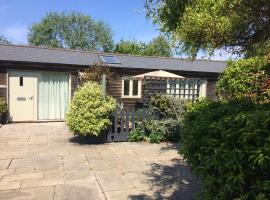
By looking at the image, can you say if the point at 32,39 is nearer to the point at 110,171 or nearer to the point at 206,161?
the point at 110,171

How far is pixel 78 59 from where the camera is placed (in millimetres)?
16797

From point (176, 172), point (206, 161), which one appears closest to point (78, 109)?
point (176, 172)

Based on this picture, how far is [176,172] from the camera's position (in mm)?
6586

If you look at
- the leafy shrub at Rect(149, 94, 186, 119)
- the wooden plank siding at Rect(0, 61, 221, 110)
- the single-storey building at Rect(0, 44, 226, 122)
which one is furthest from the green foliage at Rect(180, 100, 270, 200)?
the wooden plank siding at Rect(0, 61, 221, 110)

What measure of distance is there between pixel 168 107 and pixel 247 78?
3.75 metres

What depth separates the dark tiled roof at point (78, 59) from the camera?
15266mm

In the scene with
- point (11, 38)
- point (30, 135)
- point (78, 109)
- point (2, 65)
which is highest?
point (11, 38)

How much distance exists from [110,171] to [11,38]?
49874 mm

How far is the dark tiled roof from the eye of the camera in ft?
50.1

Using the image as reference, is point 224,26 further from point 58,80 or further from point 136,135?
point 58,80

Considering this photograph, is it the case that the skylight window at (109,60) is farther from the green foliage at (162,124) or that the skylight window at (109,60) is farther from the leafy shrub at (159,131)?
the leafy shrub at (159,131)

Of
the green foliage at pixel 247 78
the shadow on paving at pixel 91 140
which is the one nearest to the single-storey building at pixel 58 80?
the shadow on paving at pixel 91 140

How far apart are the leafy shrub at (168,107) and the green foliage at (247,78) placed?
8.77 ft

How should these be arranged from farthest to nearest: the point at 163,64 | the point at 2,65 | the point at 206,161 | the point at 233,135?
Result: 1. the point at 163,64
2. the point at 2,65
3. the point at 206,161
4. the point at 233,135
